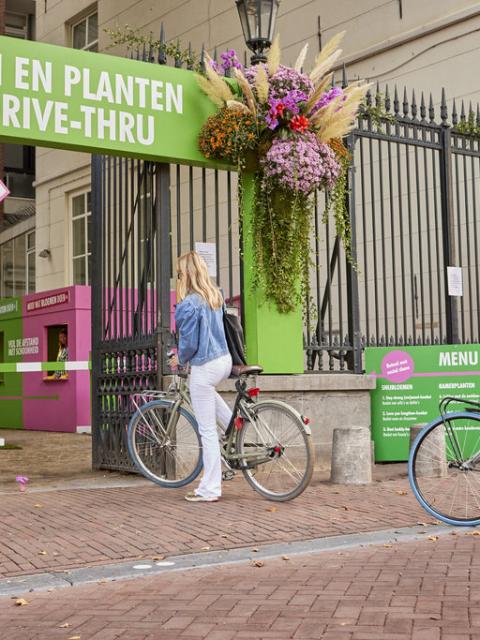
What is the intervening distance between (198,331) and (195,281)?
418 mm

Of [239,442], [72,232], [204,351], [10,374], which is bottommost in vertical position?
[239,442]

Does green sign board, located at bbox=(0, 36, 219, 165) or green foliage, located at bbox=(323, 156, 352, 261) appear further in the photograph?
green foliage, located at bbox=(323, 156, 352, 261)

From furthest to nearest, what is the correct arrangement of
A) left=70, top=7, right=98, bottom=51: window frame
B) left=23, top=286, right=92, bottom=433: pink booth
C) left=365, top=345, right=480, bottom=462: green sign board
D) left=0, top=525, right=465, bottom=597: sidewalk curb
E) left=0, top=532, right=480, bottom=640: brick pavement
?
left=70, top=7, right=98, bottom=51: window frame < left=23, top=286, right=92, bottom=433: pink booth < left=365, top=345, right=480, bottom=462: green sign board < left=0, top=525, right=465, bottom=597: sidewalk curb < left=0, top=532, right=480, bottom=640: brick pavement

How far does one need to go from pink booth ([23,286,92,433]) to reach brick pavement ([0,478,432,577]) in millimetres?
9202

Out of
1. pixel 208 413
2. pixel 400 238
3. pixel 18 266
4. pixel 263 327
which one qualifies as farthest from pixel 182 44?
pixel 208 413

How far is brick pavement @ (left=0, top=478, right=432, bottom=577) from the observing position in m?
5.61

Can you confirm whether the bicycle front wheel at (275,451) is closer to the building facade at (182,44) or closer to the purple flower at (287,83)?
the purple flower at (287,83)

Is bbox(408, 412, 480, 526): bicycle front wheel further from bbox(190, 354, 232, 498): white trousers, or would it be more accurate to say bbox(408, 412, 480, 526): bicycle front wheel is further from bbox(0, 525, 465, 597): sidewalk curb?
bbox(190, 354, 232, 498): white trousers

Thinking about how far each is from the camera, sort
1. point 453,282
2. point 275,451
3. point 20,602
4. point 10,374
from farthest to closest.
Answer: point 10,374
point 453,282
point 275,451
point 20,602

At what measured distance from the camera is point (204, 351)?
24.3 ft

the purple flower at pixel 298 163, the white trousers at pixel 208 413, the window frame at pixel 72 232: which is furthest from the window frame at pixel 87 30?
the white trousers at pixel 208 413

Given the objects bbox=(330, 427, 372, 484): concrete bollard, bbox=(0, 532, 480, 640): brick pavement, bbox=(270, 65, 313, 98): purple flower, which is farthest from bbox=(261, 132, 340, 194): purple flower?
bbox=(0, 532, 480, 640): brick pavement

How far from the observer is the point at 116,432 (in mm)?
9578

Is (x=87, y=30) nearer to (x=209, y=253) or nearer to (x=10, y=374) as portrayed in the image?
(x=10, y=374)
